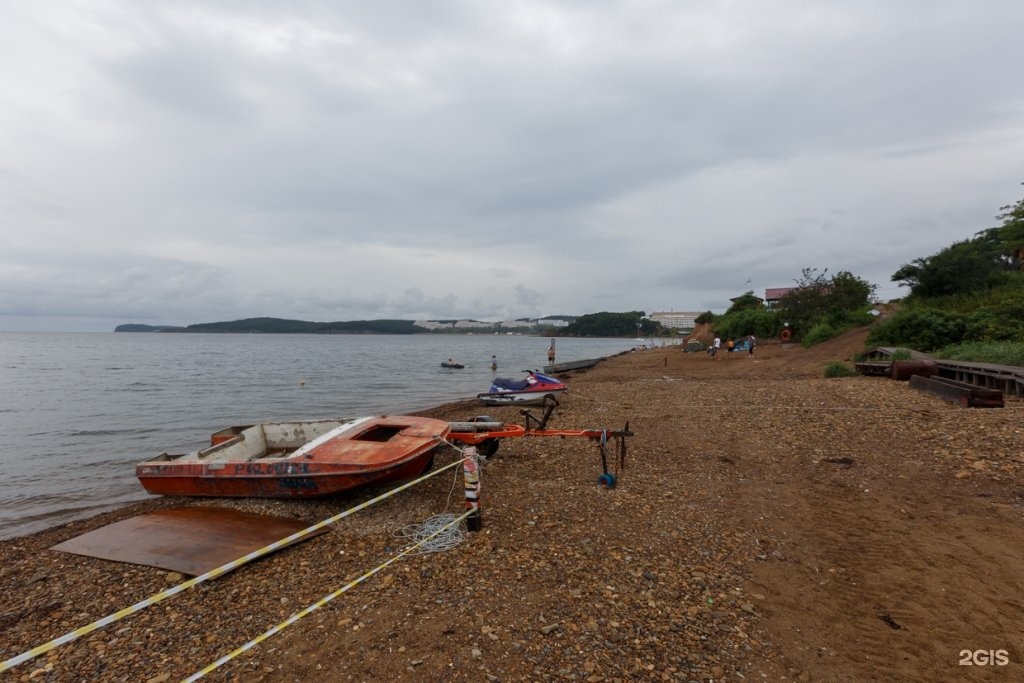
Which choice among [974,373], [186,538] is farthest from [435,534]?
[974,373]

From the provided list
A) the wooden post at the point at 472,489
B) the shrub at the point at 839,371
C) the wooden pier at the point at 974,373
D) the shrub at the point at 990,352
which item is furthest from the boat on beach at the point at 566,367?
the wooden post at the point at 472,489

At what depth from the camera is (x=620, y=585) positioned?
4.80 meters

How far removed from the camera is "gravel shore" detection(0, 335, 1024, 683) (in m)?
3.90

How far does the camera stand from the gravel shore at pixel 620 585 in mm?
3902

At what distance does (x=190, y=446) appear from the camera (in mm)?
14984

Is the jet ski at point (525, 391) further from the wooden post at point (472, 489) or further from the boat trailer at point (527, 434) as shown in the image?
the wooden post at point (472, 489)

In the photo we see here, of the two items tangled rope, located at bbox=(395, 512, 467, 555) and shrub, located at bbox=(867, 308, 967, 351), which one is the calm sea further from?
shrub, located at bbox=(867, 308, 967, 351)

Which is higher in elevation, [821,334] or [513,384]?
[821,334]

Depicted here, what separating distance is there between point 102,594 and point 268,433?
5091mm

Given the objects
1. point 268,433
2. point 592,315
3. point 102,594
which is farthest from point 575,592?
point 592,315

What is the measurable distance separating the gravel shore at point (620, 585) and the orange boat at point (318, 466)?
406 mm

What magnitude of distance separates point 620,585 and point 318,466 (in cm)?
472

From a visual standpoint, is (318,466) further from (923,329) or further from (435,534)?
(923,329)

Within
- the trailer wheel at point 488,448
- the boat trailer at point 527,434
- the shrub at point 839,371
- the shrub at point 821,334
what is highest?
the shrub at point 821,334
